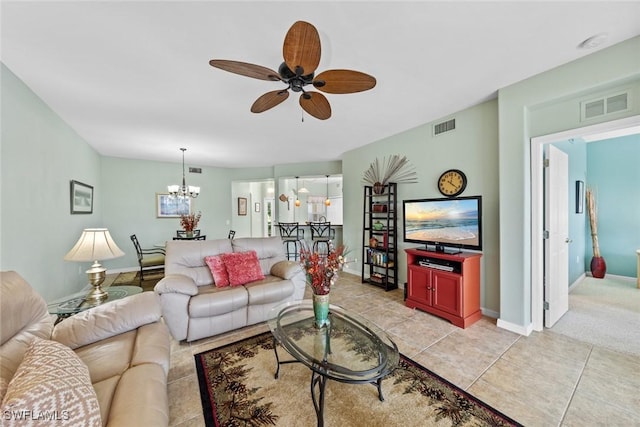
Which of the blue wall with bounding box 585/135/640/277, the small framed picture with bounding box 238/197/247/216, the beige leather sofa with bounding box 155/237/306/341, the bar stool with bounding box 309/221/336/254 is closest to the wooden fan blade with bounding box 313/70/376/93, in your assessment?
the beige leather sofa with bounding box 155/237/306/341

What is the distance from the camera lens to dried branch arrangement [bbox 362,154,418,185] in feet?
13.0

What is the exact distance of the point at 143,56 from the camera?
2.02 metres

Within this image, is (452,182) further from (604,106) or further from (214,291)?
(214,291)

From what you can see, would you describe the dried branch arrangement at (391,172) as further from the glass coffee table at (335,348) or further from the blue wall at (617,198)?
the blue wall at (617,198)

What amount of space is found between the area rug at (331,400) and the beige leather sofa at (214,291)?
459 millimetres

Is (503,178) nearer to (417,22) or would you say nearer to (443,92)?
(443,92)

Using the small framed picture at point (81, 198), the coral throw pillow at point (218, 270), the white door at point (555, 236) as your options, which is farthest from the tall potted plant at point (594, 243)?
the small framed picture at point (81, 198)

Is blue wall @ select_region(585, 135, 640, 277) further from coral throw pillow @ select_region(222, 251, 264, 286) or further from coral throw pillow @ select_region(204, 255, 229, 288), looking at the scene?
coral throw pillow @ select_region(204, 255, 229, 288)

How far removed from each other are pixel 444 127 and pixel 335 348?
3258mm

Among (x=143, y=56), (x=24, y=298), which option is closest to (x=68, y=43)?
(x=143, y=56)

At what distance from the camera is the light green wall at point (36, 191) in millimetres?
2225

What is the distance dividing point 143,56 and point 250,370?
2.80m

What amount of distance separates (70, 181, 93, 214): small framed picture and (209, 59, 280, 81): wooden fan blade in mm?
3837

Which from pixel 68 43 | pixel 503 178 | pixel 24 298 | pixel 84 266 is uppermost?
pixel 68 43
